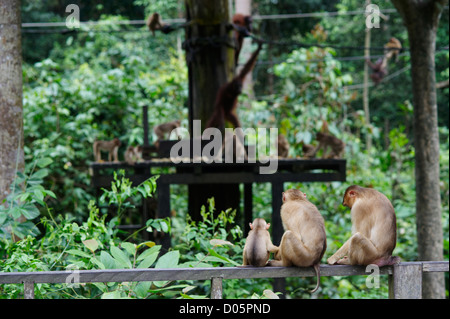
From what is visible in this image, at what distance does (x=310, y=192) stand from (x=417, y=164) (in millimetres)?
2677

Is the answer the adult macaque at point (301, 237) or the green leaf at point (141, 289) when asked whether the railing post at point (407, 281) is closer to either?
the adult macaque at point (301, 237)

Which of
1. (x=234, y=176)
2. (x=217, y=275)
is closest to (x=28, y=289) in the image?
(x=217, y=275)

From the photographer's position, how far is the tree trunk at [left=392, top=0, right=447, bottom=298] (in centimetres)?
455

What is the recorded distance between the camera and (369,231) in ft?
9.04

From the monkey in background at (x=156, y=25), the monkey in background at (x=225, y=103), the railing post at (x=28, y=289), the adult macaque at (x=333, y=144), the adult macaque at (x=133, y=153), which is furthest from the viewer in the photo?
the monkey in background at (x=156, y=25)

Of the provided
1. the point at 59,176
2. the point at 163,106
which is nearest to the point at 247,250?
the point at 59,176

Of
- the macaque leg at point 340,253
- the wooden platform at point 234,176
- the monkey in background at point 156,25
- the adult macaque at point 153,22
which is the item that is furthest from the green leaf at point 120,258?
the adult macaque at point 153,22

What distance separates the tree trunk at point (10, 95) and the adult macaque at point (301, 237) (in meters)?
1.89

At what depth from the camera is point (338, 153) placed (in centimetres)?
563

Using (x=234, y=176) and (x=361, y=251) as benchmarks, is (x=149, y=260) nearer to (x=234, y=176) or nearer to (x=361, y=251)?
(x=361, y=251)

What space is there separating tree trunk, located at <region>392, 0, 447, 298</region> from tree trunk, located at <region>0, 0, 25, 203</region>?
10.5 ft

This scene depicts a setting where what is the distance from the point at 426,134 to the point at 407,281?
2.31m

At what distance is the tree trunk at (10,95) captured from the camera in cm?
353

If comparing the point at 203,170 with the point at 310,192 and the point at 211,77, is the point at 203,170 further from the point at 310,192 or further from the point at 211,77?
the point at 310,192
